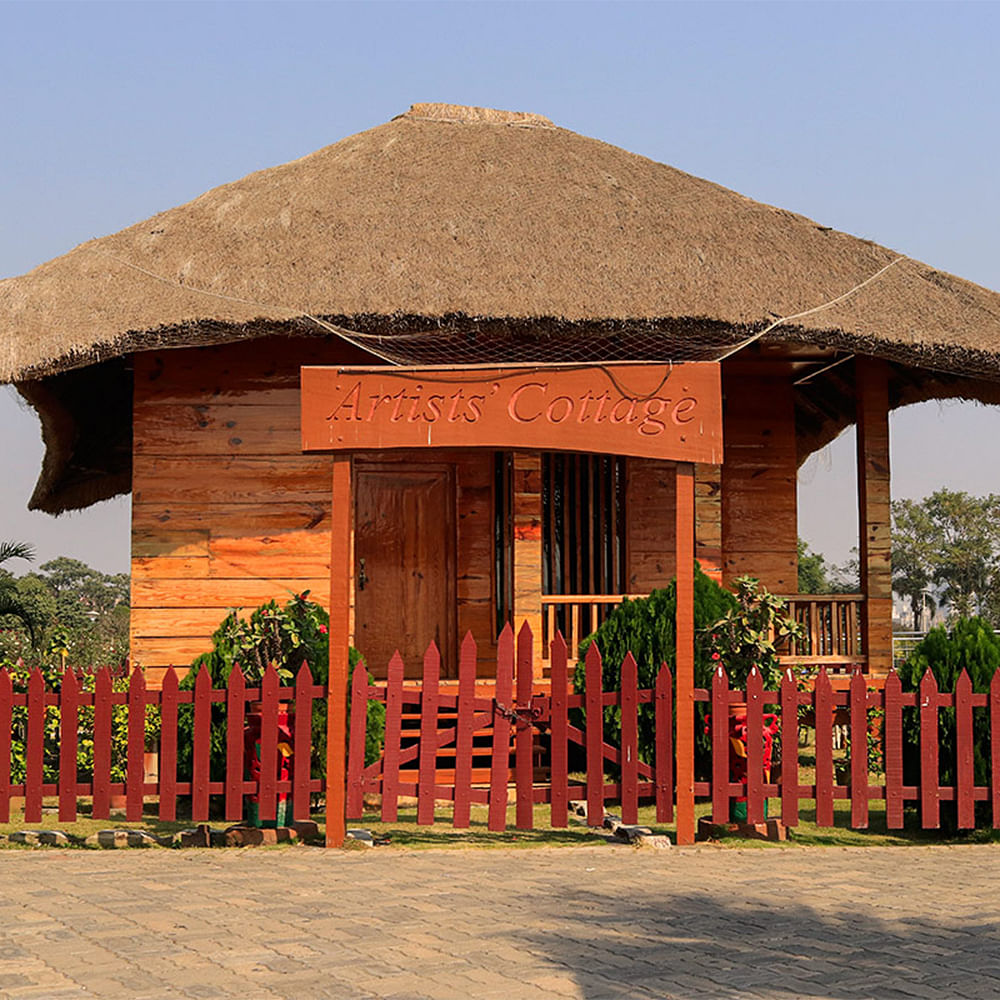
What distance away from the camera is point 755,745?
345 inches

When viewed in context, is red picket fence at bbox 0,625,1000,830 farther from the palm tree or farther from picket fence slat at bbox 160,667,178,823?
the palm tree

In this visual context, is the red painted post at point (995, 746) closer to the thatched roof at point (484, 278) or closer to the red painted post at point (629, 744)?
the red painted post at point (629, 744)

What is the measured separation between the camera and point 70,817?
902 centimetres

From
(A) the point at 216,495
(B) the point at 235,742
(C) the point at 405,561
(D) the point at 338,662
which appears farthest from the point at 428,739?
(C) the point at 405,561

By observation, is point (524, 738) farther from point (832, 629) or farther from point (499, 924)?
point (832, 629)

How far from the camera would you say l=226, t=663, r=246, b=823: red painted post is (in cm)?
876

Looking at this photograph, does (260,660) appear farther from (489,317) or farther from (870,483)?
(870,483)

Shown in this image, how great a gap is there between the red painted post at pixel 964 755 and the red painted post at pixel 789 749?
1.08 meters

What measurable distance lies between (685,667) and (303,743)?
256cm

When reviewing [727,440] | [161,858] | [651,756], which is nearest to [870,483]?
[727,440]

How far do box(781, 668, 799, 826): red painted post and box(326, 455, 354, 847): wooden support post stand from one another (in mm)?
2894

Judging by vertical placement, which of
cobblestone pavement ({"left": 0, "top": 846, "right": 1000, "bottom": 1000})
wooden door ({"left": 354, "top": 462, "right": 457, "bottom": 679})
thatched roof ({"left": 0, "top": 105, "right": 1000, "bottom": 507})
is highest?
thatched roof ({"left": 0, "top": 105, "right": 1000, "bottom": 507})

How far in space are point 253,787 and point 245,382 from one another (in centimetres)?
488

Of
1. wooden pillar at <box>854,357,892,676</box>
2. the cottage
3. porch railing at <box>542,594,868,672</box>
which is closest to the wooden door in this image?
the cottage
